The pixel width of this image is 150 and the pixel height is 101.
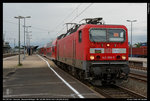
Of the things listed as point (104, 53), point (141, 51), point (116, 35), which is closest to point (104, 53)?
point (104, 53)

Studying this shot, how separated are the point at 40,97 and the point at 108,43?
4.91 metres

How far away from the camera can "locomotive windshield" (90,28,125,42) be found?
11.3m

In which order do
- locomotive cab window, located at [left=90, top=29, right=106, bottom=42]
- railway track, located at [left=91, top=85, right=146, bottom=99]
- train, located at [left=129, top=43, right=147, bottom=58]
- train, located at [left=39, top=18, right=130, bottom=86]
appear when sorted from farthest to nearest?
train, located at [left=129, top=43, right=147, bottom=58] < locomotive cab window, located at [left=90, top=29, right=106, bottom=42] < train, located at [left=39, top=18, right=130, bottom=86] < railway track, located at [left=91, top=85, right=146, bottom=99]

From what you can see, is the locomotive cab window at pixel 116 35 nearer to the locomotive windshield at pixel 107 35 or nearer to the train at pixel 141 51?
the locomotive windshield at pixel 107 35

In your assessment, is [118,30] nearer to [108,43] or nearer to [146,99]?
[108,43]

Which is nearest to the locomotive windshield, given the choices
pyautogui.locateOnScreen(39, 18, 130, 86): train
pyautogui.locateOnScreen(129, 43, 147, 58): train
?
pyautogui.locateOnScreen(39, 18, 130, 86): train

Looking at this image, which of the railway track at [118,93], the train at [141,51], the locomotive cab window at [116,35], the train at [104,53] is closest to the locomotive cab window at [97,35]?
the train at [104,53]

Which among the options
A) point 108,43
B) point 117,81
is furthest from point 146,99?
point 108,43

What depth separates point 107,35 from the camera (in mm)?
11469

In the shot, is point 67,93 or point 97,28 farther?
point 97,28

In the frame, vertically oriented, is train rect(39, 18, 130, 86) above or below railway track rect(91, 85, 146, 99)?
above

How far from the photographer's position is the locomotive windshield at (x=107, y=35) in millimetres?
11320

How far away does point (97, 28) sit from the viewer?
11.5m

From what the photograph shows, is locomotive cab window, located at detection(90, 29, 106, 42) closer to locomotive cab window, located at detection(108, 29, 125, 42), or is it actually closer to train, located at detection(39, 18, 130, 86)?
train, located at detection(39, 18, 130, 86)
